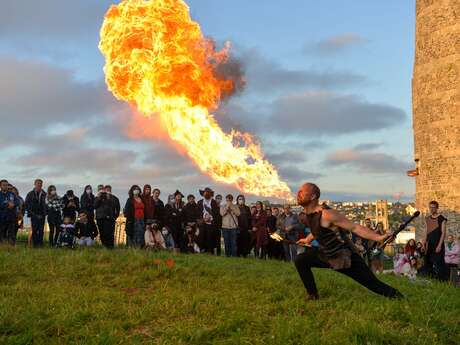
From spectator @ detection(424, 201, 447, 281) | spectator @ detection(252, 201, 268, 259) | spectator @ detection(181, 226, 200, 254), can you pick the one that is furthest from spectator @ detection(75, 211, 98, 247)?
spectator @ detection(424, 201, 447, 281)

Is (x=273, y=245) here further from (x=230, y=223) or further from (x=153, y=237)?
(x=153, y=237)

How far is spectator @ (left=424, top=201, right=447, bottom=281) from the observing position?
1343 centimetres

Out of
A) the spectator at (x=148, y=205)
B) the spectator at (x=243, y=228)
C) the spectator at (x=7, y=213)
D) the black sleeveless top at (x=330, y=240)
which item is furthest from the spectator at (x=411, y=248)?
the spectator at (x=7, y=213)

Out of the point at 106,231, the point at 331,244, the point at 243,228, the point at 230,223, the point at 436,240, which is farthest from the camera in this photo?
the point at 243,228

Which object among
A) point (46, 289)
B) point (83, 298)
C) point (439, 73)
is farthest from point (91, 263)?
point (439, 73)

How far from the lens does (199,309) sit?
7.59 m

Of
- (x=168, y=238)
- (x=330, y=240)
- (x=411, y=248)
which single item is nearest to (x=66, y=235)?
(x=168, y=238)

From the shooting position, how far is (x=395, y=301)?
791cm

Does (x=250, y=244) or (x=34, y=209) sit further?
(x=250, y=244)

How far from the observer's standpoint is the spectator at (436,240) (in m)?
13.4

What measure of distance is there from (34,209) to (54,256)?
14.1ft

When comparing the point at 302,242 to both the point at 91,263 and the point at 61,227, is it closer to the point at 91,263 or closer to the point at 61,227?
the point at 91,263

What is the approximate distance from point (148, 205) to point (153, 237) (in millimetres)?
1021

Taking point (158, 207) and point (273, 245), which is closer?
point (158, 207)
